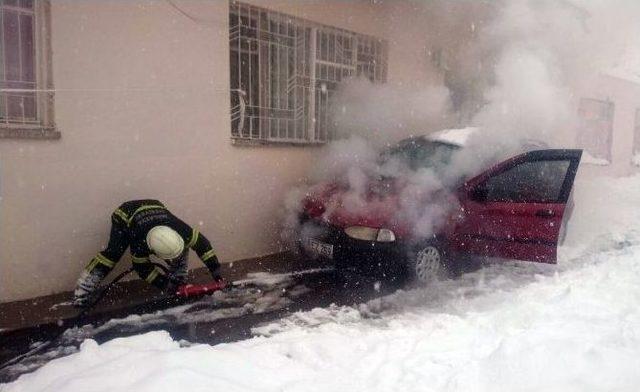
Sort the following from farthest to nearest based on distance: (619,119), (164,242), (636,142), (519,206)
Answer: (636,142)
(619,119)
(519,206)
(164,242)

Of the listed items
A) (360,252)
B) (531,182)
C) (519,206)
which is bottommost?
(360,252)

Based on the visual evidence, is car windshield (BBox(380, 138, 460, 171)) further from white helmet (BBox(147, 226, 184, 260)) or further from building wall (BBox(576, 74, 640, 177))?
building wall (BBox(576, 74, 640, 177))

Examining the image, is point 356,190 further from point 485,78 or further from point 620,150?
point 620,150

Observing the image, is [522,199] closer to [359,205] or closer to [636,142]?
[359,205]

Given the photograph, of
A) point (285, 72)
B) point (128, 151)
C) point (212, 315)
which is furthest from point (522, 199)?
point (128, 151)

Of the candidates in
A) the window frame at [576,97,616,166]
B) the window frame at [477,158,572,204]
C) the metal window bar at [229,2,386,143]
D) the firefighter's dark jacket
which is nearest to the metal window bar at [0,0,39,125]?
the firefighter's dark jacket

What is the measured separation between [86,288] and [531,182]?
4.90m

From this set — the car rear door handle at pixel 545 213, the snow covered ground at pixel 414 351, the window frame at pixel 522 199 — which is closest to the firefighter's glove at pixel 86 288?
the snow covered ground at pixel 414 351

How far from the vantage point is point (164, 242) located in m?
4.32

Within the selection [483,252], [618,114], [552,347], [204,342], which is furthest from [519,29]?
[618,114]

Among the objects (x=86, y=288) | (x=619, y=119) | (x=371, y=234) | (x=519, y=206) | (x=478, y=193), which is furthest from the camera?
(x=619, y=119)

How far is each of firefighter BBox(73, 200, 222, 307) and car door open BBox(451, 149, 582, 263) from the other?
9.38ft

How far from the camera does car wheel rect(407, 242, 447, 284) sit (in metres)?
5.18

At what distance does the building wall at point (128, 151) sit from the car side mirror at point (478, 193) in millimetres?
2724
